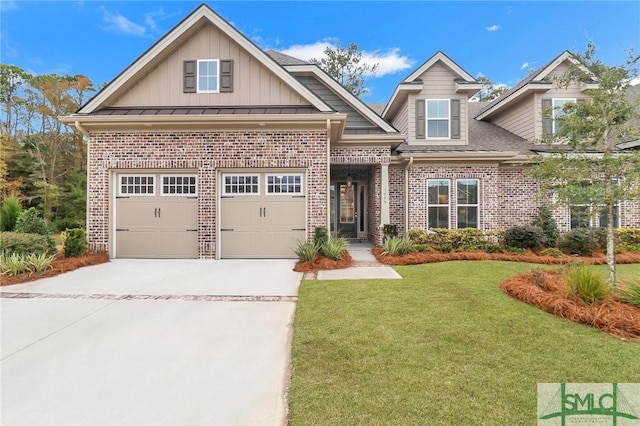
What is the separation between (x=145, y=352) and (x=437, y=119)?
11600 mm

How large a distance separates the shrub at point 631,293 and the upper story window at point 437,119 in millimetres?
8041

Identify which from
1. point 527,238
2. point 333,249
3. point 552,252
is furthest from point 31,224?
point 552,252

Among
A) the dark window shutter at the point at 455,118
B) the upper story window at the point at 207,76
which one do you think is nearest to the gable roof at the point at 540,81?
the dark window shutter at the point at 455,118

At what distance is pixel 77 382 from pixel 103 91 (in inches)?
360

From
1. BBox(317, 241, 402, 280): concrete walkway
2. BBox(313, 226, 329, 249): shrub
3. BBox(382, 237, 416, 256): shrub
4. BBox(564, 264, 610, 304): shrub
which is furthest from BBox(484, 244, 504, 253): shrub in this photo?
BBox(313, 226, 329, 249): shrub

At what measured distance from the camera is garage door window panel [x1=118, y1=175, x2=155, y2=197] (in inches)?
356

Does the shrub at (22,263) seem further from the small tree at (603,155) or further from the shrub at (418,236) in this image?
the small tree at (603,155)

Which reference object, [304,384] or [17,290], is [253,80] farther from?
[304,384]

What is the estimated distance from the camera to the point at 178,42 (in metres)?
9.16

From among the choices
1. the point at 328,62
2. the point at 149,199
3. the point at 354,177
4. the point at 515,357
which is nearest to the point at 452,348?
the point at 515,357

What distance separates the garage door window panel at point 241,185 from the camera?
9.02 metres

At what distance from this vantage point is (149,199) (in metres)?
8.98

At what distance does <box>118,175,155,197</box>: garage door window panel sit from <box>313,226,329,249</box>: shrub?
5.03m

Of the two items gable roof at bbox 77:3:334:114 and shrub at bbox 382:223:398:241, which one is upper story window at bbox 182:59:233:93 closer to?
gable roof at bbox 77:3:334:114
